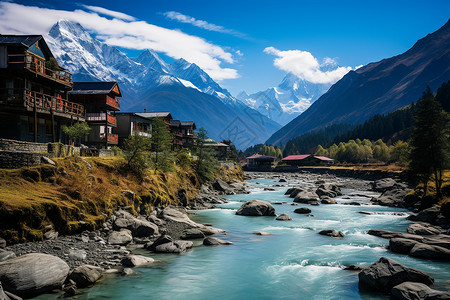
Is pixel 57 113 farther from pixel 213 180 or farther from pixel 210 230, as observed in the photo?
pixel 213 180

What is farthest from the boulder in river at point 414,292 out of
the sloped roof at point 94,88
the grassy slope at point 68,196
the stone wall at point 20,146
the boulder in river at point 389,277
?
the sloped roof at point 94,88

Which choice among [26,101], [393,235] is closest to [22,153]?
[26,101]

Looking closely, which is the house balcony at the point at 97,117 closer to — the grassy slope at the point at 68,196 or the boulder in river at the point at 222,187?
the grassy slope at the point at 68,196

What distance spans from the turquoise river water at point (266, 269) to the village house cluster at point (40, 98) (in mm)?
22863

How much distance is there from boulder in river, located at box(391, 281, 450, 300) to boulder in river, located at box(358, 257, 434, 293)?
0.71 meters

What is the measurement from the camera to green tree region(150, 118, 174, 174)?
43.5 m

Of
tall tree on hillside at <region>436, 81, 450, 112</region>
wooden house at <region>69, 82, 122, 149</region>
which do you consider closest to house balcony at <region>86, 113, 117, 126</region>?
wooden house at <region>69, 82, 122, 149</region>

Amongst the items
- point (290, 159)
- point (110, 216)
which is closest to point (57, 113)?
point (110, 216)

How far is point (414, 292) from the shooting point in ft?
43.2

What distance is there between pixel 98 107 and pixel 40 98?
1763cm

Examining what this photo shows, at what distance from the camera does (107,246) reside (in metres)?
19.9

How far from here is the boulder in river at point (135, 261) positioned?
1748 centimetres

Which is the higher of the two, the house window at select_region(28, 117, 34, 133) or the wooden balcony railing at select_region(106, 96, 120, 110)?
the wooden balcony railing at select_region(106, 96, 120, 110)

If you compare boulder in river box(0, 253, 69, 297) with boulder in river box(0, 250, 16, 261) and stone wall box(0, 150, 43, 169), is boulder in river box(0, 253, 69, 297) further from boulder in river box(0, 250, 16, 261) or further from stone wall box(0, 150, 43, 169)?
stone wall box(0, 150, 43, 169)
